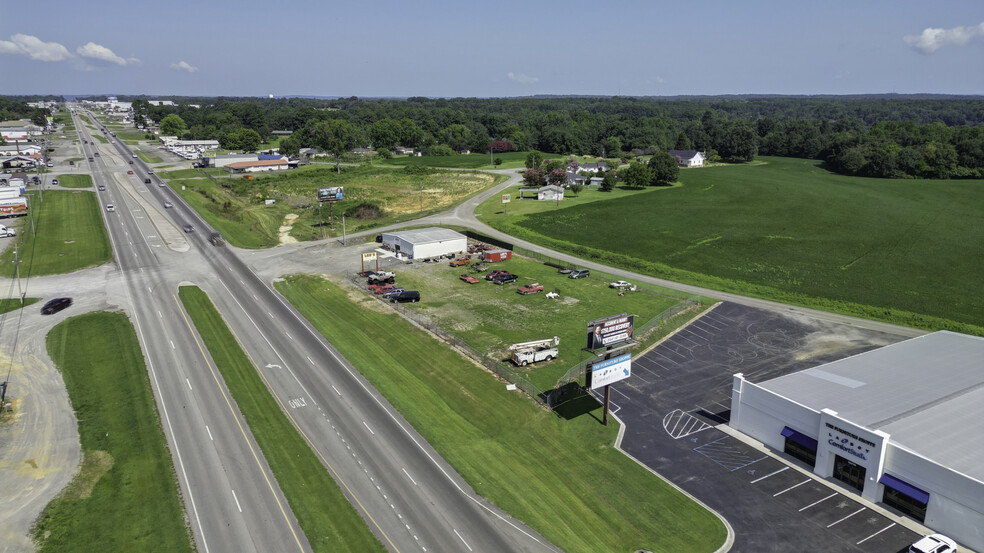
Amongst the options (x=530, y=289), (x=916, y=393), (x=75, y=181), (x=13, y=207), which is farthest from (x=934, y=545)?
(x=75, y=181)

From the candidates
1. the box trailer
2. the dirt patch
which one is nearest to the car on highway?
the dirt patch

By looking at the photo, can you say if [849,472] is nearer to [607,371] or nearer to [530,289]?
[607,371]

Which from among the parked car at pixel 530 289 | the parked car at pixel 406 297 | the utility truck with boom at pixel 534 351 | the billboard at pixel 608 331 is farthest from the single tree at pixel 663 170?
the billboard at pixel 608 331

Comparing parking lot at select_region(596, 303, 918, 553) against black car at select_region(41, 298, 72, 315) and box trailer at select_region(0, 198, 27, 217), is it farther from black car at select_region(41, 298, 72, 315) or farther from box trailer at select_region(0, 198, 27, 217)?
box trailer at select_region(0, 198, 27, 217)

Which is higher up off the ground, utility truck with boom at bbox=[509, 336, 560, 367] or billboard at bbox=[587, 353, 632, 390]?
billboard at bbox=[587, 353, 632, 390]

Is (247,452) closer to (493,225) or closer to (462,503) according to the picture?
(462,503)

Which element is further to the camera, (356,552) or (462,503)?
(462,503)

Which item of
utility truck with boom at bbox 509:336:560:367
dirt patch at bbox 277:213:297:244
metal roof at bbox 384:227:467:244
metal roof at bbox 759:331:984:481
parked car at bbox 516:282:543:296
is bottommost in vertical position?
utility truck with boom at bbox 509:336:560:367

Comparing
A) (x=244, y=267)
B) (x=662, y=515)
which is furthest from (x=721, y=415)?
(x=244, y=267)
